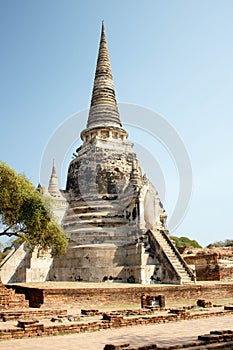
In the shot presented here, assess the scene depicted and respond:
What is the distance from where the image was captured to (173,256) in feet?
71.2

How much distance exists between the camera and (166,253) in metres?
21.5

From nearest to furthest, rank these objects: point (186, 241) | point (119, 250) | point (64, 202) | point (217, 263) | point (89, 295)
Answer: point (89, 295), point (119, 250), point (217, 263), point (64, 202), point (186, 241)

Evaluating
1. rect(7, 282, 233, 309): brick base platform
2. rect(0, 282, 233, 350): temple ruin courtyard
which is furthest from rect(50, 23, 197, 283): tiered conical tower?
rect(0, 282, 233, 350): temple ruin courtyard

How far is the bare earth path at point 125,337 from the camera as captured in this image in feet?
24.5

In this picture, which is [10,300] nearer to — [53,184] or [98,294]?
[98,294]

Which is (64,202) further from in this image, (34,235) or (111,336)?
(111,336)

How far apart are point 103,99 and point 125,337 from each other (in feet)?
83.4

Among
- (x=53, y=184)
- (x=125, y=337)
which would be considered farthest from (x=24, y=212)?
(x=53, y=184)

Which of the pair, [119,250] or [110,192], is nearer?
[119,250]

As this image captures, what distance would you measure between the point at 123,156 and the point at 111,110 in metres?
5.01

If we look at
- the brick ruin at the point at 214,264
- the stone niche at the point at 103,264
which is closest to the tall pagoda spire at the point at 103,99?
the stone niche at the point at 103,264

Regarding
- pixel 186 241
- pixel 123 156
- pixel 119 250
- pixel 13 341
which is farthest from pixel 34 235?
pixel 186 241

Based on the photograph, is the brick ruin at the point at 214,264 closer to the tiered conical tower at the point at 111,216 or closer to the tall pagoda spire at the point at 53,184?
the tiered conical tower at the point at 111,216

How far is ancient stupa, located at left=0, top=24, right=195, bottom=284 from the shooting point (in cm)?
2173
